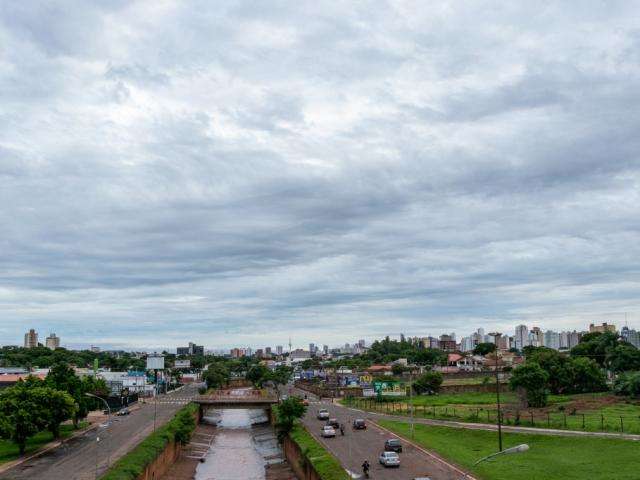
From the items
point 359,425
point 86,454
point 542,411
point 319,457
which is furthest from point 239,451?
point 542,411

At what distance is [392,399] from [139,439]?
77317 millimetres

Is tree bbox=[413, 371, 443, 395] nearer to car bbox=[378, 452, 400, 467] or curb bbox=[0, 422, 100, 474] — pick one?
curb bbox=[0, 422, 100, 474]

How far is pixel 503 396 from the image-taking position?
159 m

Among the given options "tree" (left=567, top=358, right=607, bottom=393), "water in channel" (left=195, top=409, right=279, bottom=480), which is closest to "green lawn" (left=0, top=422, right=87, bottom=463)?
"water in channel" (left=195, top=409, right=279, bottom=480)

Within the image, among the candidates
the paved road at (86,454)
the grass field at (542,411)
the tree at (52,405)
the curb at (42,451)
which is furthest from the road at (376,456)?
the curb at (42,451)

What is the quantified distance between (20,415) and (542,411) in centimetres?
8472

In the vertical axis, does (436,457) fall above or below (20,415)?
below

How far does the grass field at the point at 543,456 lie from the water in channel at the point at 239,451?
96.3 ft

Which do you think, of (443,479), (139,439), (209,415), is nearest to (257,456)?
(139,439)

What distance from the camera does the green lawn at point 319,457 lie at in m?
64.7

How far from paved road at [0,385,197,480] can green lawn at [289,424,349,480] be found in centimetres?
2442

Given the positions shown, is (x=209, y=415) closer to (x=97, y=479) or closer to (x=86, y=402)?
(x=86, y=402)

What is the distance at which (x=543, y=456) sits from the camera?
2761 inches

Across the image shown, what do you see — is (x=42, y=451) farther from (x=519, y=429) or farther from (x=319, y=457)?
(x=519, y=429)
